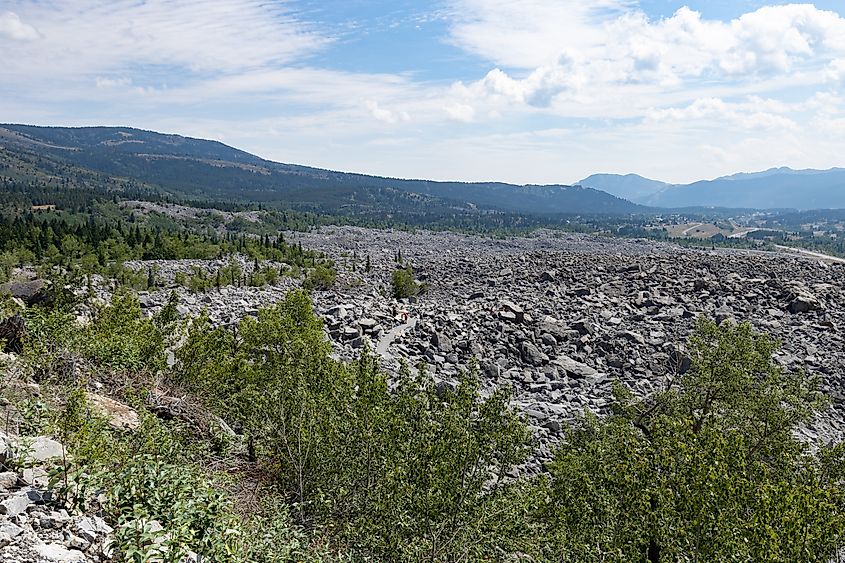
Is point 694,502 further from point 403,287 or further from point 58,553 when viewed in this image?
point 403,287

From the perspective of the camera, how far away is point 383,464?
448 inches

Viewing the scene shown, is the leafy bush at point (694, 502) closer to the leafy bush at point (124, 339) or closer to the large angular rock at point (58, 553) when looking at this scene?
the large angular rock at point (58, 553)

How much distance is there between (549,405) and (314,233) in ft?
428

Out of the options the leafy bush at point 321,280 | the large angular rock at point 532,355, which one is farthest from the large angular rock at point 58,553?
the leafy bush at point 321,280

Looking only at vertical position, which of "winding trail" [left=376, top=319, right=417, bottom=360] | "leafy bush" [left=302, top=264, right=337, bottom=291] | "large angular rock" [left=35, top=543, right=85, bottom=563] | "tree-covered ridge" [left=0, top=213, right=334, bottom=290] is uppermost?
"large angular rock" [left=35, top=543, right=85, bottom=563]

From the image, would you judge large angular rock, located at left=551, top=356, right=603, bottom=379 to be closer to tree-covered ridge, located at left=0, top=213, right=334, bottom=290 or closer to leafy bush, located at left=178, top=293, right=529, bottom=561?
leafy bush, located at left=178, top=293, right=529, bottom=561

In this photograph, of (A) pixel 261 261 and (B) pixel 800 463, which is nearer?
(B) pixel 800 463

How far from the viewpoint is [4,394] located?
10.9 metres

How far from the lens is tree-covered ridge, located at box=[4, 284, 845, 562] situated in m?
8.22

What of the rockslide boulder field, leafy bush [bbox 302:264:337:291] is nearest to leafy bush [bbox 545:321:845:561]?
the rockslide boulder field

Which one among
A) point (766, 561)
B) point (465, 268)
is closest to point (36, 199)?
point (465, 268)

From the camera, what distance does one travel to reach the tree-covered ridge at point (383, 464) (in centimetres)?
822

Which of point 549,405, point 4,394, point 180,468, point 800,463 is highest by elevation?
point 4,394

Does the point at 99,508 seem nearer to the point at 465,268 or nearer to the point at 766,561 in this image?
the point at 766,561
